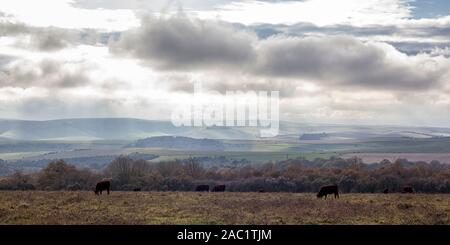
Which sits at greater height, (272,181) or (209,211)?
(209,211)

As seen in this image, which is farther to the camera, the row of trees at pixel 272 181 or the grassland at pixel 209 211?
the row of trees at pixel 272 181

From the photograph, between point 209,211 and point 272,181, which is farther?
point 272,181

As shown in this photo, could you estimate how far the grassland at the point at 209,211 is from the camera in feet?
94.8

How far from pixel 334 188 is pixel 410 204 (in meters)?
10.2

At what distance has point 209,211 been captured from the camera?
3362cm

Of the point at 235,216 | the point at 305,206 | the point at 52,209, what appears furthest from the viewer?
the point at 305,206

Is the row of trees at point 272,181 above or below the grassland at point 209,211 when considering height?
below

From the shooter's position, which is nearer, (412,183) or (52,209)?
(52,209)

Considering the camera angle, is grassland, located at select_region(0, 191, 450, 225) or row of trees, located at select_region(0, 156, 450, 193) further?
row of trees, located at select_region(0, 156, 450, 193)

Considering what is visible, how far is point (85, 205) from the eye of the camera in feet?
122

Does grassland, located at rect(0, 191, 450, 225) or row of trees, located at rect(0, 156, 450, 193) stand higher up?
grassland, located at rect(0, 191, 450, 225)

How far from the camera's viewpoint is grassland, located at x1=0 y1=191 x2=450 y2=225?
2889 centimetres

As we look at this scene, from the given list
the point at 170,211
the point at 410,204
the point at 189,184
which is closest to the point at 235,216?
the point at 170,211
